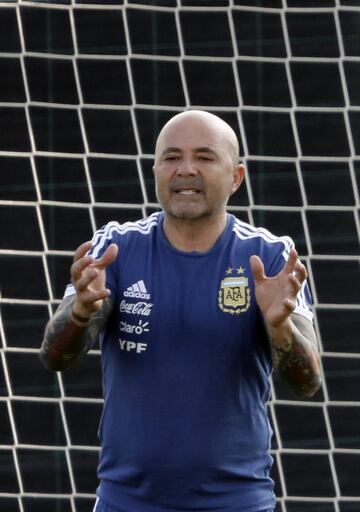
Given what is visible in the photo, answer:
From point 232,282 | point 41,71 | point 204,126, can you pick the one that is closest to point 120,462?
point 232,282

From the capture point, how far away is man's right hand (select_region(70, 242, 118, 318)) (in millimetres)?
2867

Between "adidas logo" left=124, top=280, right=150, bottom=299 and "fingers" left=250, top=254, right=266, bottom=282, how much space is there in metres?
0.31

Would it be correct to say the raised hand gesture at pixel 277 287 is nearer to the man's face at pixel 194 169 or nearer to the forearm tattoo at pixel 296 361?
the forearm tattoo at pixel 296 361

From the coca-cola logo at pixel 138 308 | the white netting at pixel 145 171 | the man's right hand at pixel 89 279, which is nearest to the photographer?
the man's right hand at pixel 89 279

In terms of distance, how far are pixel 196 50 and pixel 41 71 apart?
25.6 inches

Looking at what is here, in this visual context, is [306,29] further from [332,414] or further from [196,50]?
[332,414]

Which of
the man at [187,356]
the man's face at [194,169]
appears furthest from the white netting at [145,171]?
the man at [187,356]

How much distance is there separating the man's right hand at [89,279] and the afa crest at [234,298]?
31 centimetres

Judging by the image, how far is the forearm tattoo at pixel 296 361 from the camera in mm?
2951

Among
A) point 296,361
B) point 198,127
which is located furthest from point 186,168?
point 296,361

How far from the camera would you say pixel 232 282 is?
311cm

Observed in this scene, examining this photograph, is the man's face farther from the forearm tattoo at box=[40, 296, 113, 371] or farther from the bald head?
the forearm tattoo at box=[40, 296, 113, 371]

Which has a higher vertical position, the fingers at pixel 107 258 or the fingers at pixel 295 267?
the fingers at pixel 107 258

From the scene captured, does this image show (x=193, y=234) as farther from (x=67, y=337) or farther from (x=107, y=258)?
(x=67, y=337)
